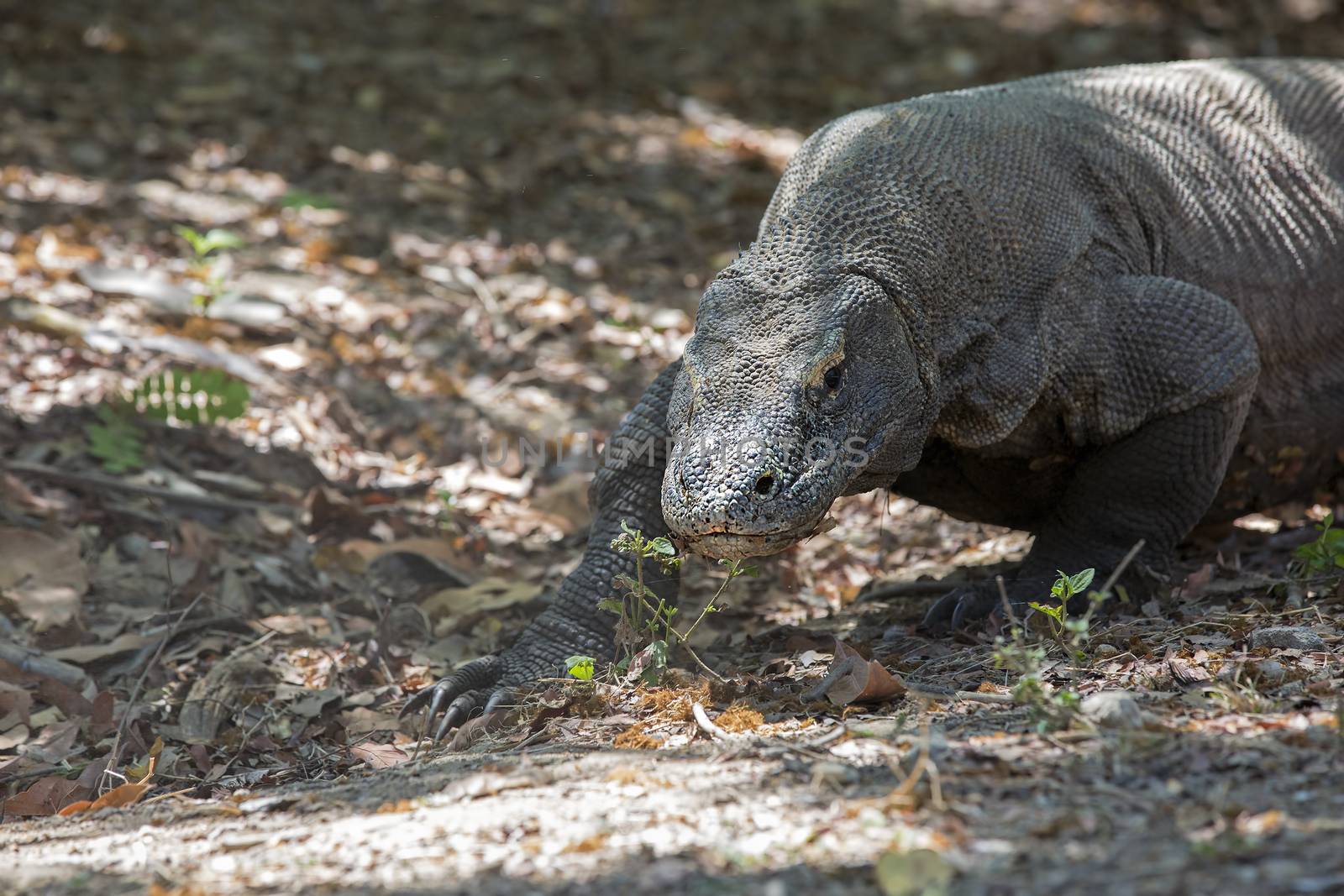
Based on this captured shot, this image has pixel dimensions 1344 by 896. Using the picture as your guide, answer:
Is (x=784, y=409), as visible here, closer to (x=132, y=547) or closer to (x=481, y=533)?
(x=481, y=533)

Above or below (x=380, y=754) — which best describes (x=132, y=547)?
below

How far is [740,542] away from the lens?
10.4 ft

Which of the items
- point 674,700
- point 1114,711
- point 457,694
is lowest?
point 457,694

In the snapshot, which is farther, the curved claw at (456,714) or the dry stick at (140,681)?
the curved claw at (456,714)

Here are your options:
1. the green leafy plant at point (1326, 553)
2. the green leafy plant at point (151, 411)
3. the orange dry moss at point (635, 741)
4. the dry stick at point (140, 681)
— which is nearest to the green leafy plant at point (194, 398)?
the green leafy plant at point (151, 411)

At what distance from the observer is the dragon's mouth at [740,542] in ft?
10.3

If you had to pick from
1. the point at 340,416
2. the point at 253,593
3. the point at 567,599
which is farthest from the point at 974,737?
the point at 340,416

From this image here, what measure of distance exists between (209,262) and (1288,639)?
5278mm

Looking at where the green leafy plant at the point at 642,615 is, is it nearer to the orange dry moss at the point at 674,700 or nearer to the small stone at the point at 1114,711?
the orange dry moss at the point at 674,700

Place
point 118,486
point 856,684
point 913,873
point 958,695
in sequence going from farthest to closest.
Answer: point 118,486 → point 856,684 → point 958,695 → point 913,873

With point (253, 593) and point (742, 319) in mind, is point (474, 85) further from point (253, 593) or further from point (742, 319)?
point (742, 319)

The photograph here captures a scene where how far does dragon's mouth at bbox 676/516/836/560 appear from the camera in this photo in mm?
3143

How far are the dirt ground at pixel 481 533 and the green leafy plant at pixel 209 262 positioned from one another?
0.14 feet

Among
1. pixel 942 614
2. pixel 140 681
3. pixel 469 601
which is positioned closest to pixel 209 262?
pixel 469 601
